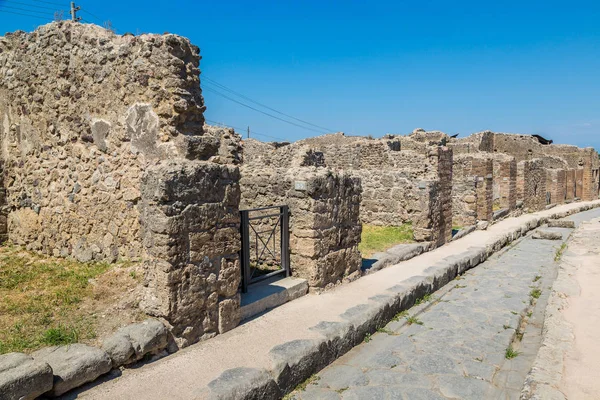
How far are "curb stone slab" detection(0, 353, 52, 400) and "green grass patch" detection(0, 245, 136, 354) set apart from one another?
1.83 ft

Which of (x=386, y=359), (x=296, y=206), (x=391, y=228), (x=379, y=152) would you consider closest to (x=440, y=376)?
(x=386, y=359)

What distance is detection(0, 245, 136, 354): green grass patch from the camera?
12.5 feet

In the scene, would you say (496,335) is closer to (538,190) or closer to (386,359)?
(386,359)

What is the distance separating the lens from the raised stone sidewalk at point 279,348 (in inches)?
141

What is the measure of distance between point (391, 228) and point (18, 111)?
32.6 ft

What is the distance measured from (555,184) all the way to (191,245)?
26457 mm

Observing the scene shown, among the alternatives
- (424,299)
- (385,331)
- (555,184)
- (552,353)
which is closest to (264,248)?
(385,331)

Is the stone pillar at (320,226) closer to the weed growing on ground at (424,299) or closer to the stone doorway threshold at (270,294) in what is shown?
the stone doorway threshold at (270,294)

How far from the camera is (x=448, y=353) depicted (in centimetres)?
518

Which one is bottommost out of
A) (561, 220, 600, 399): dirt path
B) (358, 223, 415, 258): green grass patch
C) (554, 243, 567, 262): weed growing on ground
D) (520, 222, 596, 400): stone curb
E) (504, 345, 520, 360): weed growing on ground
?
(554, 243, 567, 262): weed growing on ground

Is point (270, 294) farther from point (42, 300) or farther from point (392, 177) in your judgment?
point (392, 177)

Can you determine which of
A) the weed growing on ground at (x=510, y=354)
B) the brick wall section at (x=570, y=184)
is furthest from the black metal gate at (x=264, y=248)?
the brick wall section at (x=570, y=184)

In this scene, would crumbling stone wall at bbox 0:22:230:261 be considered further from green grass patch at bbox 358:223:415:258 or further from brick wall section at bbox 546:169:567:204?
brick wall section at bbox 546:169:567:204

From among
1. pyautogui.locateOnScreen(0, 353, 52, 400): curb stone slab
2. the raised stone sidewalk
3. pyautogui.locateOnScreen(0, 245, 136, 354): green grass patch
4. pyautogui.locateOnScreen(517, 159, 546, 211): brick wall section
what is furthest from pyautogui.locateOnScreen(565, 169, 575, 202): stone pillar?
pyautogui.locateOnScreen(0, 353, 52, 400): curb stone slab
